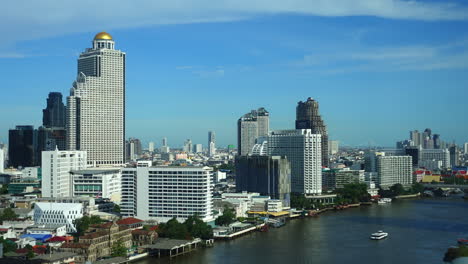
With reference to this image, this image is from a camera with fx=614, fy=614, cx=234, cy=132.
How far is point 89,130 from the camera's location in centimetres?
4594

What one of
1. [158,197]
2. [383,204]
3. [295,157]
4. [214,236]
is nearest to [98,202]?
[158,197]

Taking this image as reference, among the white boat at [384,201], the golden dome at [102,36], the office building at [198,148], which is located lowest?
the white boat at [384,201]

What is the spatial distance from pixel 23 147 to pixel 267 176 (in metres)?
28.0

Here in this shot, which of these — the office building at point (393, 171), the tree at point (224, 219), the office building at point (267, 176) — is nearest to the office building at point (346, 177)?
the office building at point (393, 171)

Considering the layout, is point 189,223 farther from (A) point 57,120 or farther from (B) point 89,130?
(A) point 57,120

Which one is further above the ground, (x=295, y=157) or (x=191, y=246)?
(x=295, y=157)

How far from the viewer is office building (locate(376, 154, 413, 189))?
161 ft

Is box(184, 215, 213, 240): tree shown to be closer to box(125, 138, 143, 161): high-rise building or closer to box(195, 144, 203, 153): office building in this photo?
box(125, 138, 143, 161): high-rise building

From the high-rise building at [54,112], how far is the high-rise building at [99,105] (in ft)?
36.1

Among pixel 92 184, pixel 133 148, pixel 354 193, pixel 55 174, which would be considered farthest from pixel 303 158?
pixel 133 148

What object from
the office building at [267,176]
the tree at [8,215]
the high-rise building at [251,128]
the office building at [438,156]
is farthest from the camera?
the office building at [438,156]

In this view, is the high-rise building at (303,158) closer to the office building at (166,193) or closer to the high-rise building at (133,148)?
the office building at (166,193)

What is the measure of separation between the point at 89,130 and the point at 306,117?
76.4ft

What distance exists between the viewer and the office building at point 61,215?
24844 mm
